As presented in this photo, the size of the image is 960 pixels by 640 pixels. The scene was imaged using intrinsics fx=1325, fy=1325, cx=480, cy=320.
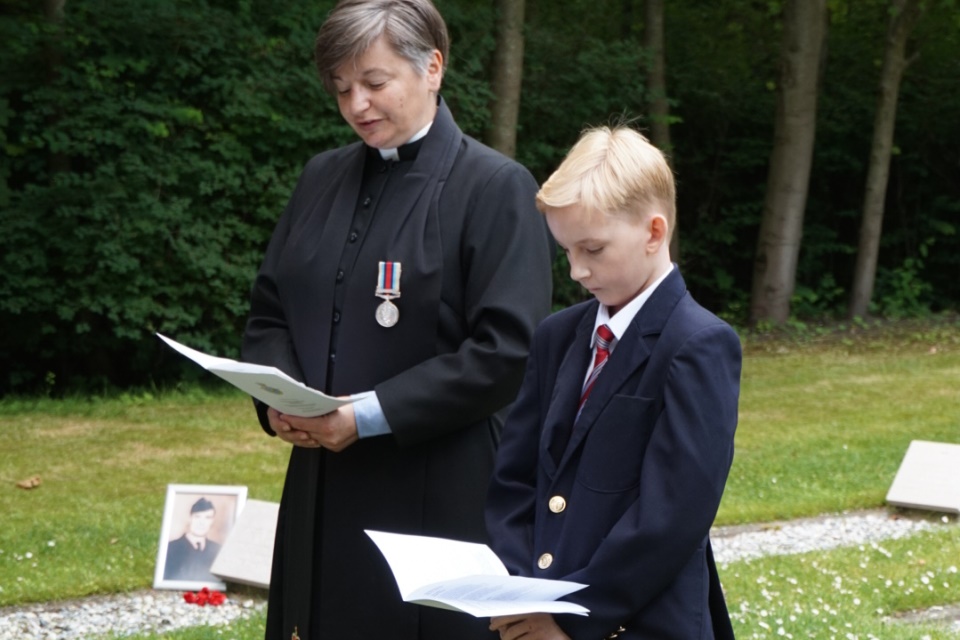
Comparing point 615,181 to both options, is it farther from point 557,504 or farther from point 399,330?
point 399,330

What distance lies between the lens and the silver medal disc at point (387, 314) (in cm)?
317

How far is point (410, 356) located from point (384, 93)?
25.0 inches

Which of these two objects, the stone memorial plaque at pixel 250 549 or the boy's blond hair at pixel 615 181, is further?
the stone memorial plaque at pixel 250 549

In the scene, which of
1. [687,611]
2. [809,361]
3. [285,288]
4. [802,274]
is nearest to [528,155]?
[809,361]

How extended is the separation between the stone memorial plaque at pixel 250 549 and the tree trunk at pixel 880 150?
40.2ft

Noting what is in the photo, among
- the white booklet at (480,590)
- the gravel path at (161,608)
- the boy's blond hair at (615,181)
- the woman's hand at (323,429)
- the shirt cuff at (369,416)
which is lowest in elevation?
the gravel path at (161,608)

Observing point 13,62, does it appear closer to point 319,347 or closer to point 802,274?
point 319,347

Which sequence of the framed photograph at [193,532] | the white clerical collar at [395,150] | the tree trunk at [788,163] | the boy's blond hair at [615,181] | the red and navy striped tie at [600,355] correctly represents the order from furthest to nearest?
the tree trunk at [788,163]
the framed photograph at [193,532]
the white clerical collar at [395,150]
the red and navy striped tie at [600,355]
the boy's blond hair at [615,181]

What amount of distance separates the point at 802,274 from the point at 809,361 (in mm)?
5183

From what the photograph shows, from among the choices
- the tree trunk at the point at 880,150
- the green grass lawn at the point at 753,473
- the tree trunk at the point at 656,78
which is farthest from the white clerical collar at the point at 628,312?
the tree trunk at the point at 880,150

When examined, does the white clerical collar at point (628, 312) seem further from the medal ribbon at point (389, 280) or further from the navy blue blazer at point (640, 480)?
the medal ribbon at point (389, 280)

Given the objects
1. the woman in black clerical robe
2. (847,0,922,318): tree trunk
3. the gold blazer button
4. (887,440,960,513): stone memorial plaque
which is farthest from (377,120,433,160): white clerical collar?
(847,0,922,318): tree trunk

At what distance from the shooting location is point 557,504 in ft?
8.29

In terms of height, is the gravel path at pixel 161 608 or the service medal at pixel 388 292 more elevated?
the service medal at pixel 388 292
